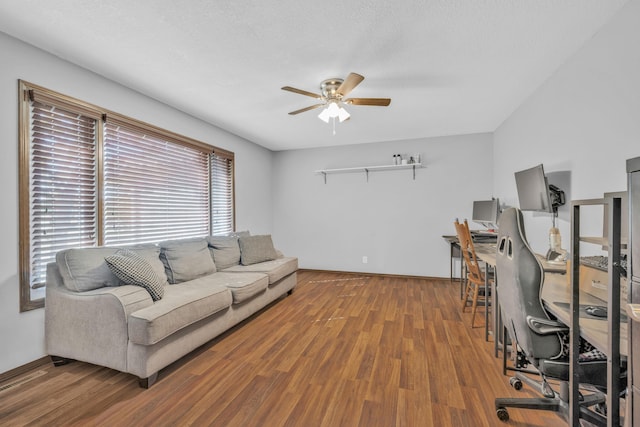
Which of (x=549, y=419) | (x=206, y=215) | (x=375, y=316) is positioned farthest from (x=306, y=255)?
(x=549, y=419)

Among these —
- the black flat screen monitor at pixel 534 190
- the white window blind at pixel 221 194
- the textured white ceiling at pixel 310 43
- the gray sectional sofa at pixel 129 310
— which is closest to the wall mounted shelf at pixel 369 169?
the textured white ceiling at pixel 310 43

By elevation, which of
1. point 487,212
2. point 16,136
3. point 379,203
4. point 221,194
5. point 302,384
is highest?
point 16,136

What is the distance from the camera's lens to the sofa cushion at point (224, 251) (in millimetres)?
3367

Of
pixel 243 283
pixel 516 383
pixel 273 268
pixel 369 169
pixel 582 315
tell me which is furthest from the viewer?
pixel 369 169

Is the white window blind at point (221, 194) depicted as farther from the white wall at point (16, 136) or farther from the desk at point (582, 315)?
the desk at point (582, 315)

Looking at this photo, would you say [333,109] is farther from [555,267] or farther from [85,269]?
[85,269]

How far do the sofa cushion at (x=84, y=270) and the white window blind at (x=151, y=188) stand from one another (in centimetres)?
52

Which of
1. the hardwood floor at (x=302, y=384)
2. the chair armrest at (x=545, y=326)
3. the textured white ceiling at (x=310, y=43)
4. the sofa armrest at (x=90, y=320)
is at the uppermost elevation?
the textured white ceiling at (x=310, y=43)

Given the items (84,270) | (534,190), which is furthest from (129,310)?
(534,190)

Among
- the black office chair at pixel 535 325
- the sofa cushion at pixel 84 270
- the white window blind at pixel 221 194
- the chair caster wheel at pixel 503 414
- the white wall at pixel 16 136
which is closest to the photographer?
the black office chair at pixel 535 325

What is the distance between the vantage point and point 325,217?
5.36 m

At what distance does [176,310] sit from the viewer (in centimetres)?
198

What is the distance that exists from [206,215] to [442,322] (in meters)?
3.37

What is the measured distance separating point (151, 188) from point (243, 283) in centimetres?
158
